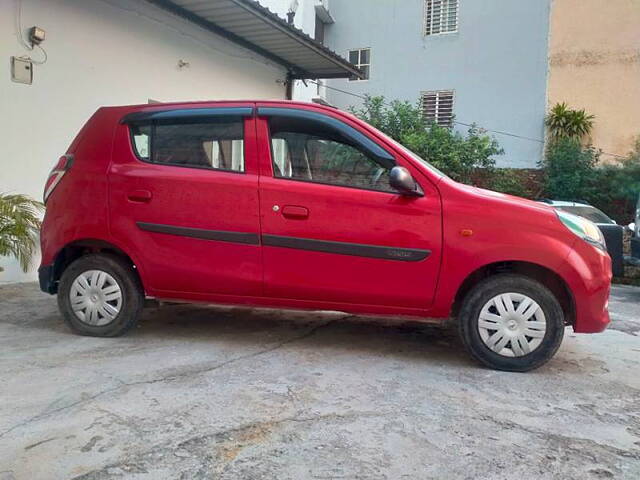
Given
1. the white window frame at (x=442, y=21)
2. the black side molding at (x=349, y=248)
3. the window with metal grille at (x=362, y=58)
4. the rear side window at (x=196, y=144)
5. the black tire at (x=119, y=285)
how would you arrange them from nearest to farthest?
1. the black side molding at (x=349, y=248)
2. the rear side window at (x=196, y=144)
3. the black tire at (x=119, y=285)
4. the white window frame at (x=442, y=21)
5. the window with metal grille at (x=362, y=58)

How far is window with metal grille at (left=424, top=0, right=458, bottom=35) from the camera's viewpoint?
60.5 ft

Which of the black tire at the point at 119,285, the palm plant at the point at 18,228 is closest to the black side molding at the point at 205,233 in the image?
the black tire at the point at 119,285

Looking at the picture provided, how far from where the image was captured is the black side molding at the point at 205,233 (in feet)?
12.9

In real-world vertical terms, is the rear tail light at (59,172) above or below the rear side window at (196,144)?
below

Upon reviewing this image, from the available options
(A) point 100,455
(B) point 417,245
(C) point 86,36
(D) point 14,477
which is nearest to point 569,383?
(B) point 417,245

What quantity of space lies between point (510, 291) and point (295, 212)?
1595mm

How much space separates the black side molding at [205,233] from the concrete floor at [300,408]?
Result: 845mm

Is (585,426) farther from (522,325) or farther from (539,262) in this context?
(539,262)

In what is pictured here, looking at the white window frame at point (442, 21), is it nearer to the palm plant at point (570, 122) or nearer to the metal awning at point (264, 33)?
the palm plant at point (570, 122)

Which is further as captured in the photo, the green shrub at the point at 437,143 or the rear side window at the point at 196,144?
the green shrub at the point at 437,143

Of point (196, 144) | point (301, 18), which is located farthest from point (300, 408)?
point (301, 18)

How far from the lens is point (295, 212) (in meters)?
3.84

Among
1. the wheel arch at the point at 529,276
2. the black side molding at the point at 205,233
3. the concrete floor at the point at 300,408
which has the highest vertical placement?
the black side molding at the point at 205,233

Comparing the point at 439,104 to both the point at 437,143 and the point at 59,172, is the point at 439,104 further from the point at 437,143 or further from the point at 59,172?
the point at 59,172
